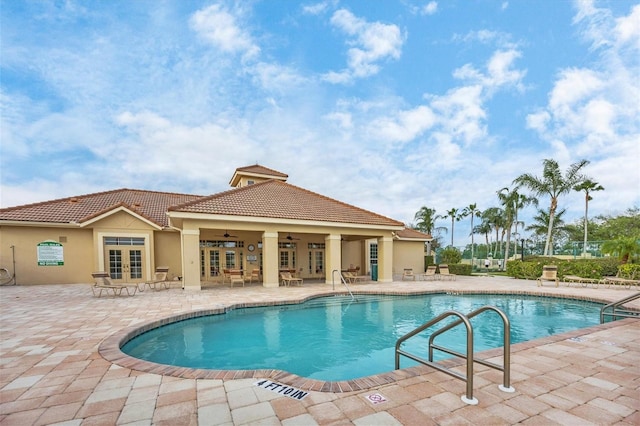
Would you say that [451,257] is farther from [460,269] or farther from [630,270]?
[630,270]

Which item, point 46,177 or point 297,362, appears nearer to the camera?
point 297,362

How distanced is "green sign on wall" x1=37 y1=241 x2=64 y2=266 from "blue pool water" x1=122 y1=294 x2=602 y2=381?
12.6 meters

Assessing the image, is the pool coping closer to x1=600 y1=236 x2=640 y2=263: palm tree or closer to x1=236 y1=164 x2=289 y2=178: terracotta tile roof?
x1=600 y1=236 x2=640 y2=263: palm tree

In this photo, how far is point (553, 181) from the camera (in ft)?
88.7

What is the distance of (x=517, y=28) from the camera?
12.6 m

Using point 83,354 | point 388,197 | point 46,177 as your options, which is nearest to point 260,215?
point 83,354

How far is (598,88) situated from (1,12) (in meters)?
20.4

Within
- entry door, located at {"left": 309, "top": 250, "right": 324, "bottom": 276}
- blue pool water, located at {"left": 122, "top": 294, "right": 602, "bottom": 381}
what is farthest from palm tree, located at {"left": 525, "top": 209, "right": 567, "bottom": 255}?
entry door, located at {"left": 309, "top": 250, "right": 324, "bottom": 276}

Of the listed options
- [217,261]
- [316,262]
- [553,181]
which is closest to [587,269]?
[553,181]

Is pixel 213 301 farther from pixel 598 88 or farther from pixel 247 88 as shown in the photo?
pixel 598 88

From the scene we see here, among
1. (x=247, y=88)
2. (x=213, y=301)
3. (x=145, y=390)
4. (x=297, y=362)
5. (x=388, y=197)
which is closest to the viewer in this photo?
(x=145, y=390)

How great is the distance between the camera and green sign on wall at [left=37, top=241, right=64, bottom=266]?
1513 cm

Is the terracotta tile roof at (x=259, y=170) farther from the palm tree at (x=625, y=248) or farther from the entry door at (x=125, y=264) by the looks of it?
the palm tree at (x=625, y=248)

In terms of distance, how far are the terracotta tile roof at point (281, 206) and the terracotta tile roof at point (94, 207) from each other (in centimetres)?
558
